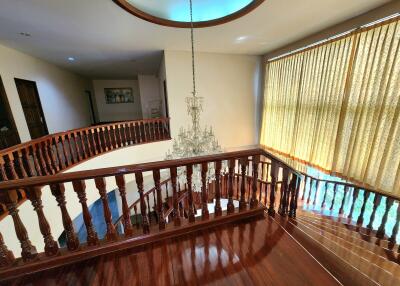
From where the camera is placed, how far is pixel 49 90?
5.45 m

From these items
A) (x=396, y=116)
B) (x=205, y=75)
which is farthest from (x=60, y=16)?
(x=396, y=116)

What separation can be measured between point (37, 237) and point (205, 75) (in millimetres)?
4814

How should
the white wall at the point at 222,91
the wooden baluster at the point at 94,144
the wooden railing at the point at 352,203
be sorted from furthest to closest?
the white wall at the point at 222,91 → the wooden baluster at the point at 94,144 → the wooden railing at the point at 352,203

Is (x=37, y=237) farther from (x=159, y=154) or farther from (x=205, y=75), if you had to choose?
(x=205, y=75)

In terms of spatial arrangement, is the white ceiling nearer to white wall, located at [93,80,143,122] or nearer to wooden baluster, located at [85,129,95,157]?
wooden baluster, located at [85,129,95,157]

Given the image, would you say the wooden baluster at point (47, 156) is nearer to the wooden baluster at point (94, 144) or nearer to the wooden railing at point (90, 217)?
the wooden baluster at point (94, 144)

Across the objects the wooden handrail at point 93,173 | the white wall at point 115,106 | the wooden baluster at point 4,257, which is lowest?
the wooden baluster at point 4,257

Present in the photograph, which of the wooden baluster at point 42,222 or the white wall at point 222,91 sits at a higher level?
the white wall at point 222,91

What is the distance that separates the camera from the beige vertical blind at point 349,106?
2.68m

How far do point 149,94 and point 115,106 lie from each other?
218 centimetres

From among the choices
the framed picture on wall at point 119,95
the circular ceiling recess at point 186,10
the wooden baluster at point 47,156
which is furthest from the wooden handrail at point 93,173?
the framed picture on wall at point 119,95

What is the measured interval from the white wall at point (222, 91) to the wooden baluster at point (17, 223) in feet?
13.0

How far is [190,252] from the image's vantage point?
1.39 meters

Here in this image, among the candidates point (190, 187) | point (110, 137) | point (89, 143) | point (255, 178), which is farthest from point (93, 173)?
point (110, 137)
